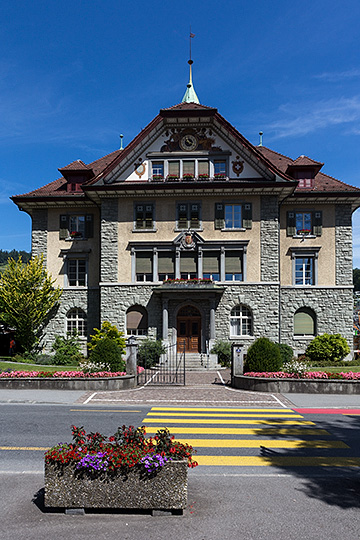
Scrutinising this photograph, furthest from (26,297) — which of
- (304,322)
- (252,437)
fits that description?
(252,437)

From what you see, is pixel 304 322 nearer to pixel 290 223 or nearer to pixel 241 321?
pixel 241 321

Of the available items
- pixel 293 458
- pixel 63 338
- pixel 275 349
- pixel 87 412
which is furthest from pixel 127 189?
pixel 293 458

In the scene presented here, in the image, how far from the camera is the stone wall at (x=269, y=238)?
28.5 metres

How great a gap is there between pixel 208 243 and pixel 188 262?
185cm

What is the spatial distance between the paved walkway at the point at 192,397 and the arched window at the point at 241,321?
820 centimetres

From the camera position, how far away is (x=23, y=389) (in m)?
18.2

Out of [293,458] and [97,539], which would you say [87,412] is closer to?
[293,458]

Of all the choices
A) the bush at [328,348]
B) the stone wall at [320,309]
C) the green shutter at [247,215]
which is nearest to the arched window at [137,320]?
the green shutter at [247,215]

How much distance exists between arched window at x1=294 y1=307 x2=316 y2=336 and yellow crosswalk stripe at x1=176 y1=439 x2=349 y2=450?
765 inches

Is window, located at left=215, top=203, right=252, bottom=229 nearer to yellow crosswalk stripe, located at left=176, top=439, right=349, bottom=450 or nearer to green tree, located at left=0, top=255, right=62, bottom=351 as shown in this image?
green tree, located at left=0, top=255, right=62, bottom=351

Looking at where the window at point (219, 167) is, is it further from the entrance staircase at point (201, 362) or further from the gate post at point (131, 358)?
the gate post at point (131, 358)

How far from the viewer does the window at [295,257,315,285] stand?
98.8ft

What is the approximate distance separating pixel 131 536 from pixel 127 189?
80.3 feet

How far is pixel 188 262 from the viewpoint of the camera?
95.5 feet
